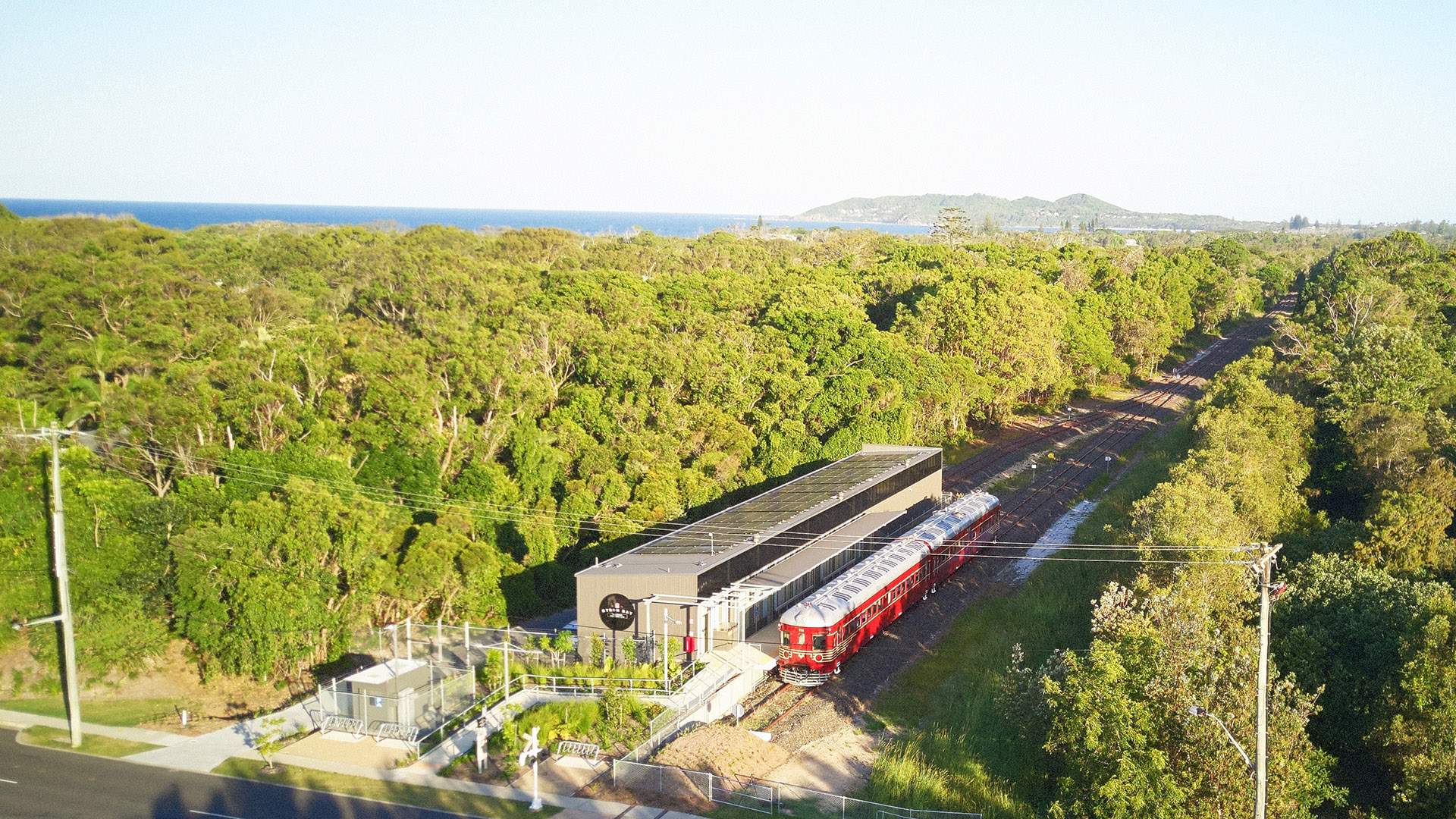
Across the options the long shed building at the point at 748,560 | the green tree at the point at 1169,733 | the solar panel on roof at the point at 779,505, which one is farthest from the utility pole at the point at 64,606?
the green tree at the point at 1169,733

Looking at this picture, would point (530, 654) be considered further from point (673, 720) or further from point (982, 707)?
point (982, 707)

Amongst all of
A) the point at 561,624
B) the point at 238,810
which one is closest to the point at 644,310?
the point at 561,624

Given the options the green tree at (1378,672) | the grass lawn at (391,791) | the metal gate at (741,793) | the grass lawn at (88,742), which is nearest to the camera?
the green tree at (1378,672)

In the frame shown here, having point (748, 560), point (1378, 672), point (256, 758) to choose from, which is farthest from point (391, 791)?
point (1378, 672)

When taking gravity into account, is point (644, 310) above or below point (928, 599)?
above

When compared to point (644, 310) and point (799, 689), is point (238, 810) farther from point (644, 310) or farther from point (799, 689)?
point (644, 310)

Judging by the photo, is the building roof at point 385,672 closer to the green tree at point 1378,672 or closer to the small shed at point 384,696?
the small shed at point 384,696
